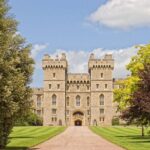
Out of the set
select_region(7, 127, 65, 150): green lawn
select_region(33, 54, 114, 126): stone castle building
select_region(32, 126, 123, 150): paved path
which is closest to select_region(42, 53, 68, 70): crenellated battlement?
select_region(33, 54, 114, 126): stone castle building

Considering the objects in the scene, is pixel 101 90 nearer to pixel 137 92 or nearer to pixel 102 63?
pixel 102 63

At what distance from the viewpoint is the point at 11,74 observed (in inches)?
1130

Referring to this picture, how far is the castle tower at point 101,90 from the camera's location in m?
120

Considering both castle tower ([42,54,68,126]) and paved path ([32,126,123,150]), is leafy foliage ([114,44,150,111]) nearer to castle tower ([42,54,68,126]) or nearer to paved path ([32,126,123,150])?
paved path ([32,126,123,150])

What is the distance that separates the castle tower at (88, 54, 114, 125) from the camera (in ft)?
393

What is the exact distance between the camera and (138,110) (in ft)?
143

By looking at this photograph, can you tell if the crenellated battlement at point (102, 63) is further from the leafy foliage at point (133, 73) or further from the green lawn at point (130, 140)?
the leafy foliage at point (133, 73)

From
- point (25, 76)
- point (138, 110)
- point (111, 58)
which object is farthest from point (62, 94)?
point (25, 76)

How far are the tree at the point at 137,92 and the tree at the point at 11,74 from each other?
→ 10.5m

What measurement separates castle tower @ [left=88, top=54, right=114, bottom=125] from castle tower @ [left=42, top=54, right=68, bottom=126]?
23.8ft

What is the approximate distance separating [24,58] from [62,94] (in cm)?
8974

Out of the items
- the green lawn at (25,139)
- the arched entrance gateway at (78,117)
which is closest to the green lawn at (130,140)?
the green lawn at (25,139)

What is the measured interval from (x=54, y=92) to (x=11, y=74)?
9254 cm

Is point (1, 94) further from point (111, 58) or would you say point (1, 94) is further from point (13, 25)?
point (111, 58)
